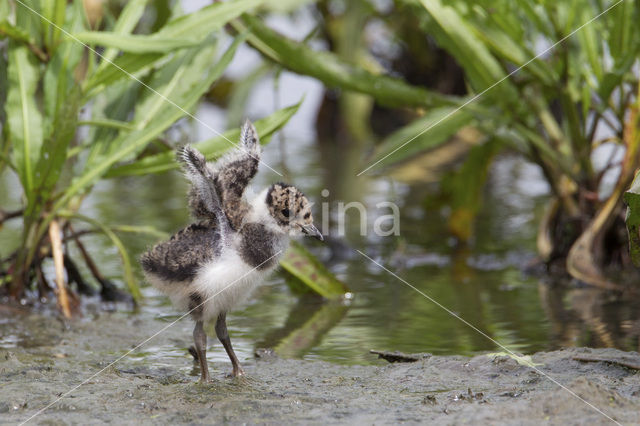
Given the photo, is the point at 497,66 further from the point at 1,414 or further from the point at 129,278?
the point at 1,414

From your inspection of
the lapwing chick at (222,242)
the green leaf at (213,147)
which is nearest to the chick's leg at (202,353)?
the lapwing chick at (222,242)

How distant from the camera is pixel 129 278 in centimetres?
514

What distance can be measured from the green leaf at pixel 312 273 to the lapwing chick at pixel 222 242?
4.60 ft

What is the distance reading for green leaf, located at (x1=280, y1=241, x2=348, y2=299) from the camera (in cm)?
536

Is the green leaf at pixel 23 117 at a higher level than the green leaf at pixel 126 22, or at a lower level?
lower

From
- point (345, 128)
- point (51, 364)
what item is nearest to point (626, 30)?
point (51, 364)

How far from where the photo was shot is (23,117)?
16.0 feet

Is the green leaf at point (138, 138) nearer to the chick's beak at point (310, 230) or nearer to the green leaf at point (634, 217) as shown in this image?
the chick's beak at point (310, 230)

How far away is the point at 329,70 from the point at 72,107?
1.83 metres

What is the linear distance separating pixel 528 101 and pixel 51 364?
3361 millimetres

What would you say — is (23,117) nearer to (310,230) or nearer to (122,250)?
(122,250)

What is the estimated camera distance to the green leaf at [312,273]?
5.36 metres

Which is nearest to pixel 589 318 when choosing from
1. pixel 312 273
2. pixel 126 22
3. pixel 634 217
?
pixel 634 217

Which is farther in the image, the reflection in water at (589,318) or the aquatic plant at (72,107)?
the aquatic plant at (72,107)
